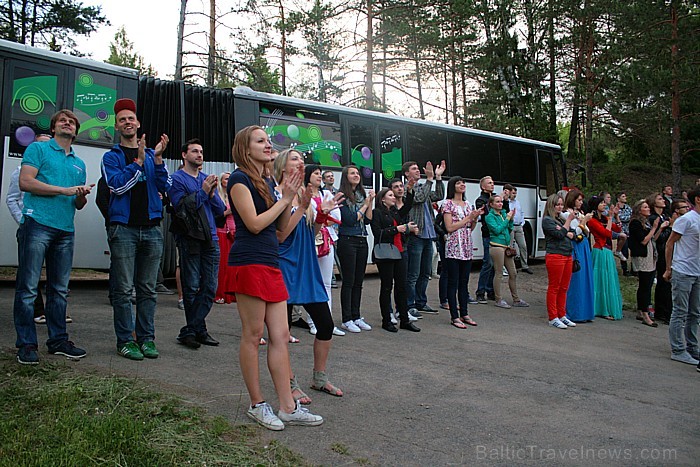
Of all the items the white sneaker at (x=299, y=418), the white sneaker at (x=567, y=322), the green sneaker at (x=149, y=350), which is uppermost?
the green sneaker at (x=149, y=350)

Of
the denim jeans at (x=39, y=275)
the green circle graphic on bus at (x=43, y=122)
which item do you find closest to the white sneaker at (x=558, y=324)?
the denim jeans at (x=39, y=275)

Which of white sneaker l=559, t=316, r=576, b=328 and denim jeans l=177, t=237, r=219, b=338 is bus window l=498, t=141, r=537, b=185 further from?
denim jeans l=177, t=237, r=219, b=338

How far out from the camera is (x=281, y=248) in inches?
175

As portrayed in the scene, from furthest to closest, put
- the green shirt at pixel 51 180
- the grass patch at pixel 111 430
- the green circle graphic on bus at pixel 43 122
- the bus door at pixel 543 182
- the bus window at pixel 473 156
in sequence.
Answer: the bus door at pixel 543 182
the bus window at pixel 473 156
the green circle graphic on bus at pixel 43 122
the green shirt at pixel 51 180
the grass patch at pixel 111 430

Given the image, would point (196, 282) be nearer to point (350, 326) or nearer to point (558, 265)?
point (350, 326)

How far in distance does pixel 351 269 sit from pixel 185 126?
15.3 ft

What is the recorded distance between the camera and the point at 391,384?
17.3ft

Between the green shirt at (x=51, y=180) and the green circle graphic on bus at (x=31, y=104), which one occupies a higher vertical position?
the green circle graphic on bus at (x=31, y=104)

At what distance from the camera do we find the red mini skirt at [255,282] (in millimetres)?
3852

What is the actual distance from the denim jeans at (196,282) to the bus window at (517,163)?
11189mm

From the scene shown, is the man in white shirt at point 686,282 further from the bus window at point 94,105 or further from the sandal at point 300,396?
the bus window at point 94,105

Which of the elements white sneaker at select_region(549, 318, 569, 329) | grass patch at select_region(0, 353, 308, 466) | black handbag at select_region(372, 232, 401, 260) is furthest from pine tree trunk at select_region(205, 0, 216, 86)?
grass patch at select_region(0, 353, 308, 466)

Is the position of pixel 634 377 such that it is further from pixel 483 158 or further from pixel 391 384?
pixel 483 158

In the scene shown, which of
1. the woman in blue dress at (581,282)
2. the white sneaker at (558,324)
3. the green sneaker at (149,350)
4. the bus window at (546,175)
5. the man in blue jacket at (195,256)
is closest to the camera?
the green sneaker at (149,350)
